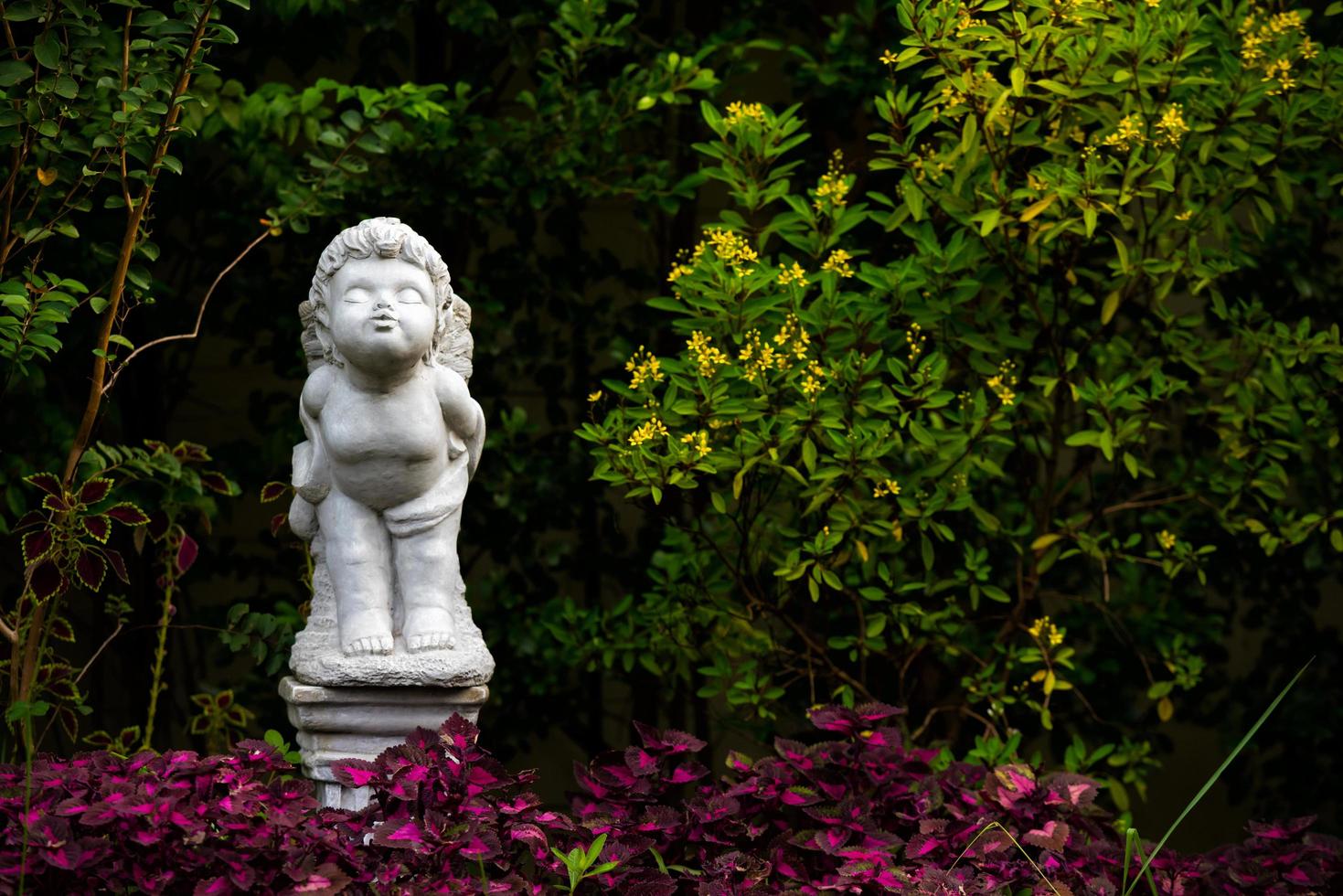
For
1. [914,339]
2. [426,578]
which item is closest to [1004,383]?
[914,339]

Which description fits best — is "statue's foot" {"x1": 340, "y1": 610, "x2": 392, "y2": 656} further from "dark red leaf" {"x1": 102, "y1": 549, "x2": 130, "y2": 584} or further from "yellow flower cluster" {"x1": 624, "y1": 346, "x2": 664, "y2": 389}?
"yellow flower cluster" {"x1": 624, "y1": 346, "x2": 664, "y2": 389}

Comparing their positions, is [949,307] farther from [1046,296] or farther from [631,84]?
[631,84]

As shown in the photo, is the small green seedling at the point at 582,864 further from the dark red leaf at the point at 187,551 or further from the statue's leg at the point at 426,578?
the dark red leaf at the point at 187,551

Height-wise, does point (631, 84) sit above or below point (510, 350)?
above

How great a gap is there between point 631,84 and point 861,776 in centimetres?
203

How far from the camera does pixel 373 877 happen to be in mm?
2676

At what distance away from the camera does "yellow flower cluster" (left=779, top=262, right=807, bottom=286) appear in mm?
3627

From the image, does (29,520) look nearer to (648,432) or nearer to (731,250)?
(648,432)

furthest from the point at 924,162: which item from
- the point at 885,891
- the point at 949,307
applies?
the point at 885,891

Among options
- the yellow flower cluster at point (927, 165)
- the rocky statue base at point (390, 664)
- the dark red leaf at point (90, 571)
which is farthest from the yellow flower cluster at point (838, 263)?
the dark red leaf at point (90, 571)

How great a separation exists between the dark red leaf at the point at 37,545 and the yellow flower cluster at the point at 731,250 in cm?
159

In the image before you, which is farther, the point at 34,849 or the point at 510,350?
the point at 510,350

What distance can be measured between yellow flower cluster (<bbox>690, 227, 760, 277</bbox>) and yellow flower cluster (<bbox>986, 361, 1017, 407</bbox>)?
0.65 m

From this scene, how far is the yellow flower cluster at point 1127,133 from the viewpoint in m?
3.56
